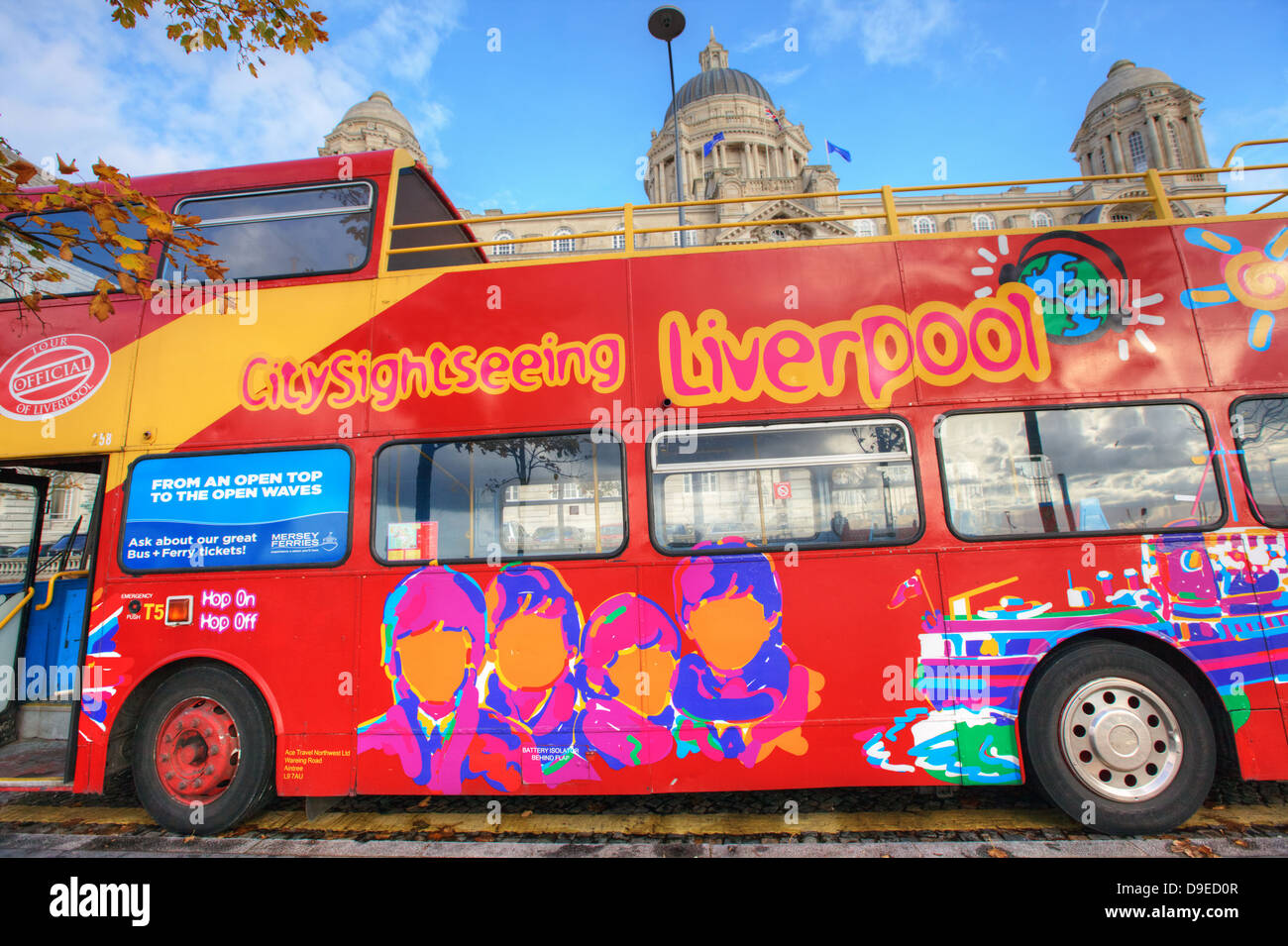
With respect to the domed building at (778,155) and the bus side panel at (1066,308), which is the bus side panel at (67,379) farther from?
the domed building at (778,155)

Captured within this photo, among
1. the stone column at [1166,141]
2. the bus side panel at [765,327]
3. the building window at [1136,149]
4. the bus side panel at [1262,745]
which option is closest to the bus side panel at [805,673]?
the bus side panel at [765,327]

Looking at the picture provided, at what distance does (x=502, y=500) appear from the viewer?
4.12 m

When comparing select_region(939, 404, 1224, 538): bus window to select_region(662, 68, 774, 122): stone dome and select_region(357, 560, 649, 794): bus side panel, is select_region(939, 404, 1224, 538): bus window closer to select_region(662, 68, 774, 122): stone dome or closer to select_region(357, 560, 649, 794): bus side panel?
select_region(357, 560, 649, 794): bus side panel

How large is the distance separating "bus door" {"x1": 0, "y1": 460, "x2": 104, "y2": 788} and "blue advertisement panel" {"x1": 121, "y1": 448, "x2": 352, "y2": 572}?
4.31ft

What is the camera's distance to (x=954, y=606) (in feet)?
12.7

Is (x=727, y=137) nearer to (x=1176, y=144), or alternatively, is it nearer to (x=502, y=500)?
(x=1176, y=144)

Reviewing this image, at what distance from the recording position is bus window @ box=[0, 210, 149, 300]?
15.4ft

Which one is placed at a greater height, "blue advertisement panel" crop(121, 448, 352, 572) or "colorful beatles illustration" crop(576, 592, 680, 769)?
"blue advertisement panel" crop(121, 448, 352, 572)

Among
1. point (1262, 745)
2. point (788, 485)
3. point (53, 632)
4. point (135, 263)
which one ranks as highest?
point (135, 263)

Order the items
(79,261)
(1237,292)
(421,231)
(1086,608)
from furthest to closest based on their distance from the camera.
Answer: (421,231), (79,261), (1237,292), (1086,608)

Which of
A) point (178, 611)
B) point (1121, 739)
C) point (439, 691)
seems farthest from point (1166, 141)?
point (178, 611)

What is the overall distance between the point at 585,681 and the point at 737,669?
106 centimetres

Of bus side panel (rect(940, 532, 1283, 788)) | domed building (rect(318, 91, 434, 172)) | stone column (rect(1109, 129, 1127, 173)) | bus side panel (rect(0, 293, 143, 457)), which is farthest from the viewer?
stone column (rect(1109, 129, 1127, 173))

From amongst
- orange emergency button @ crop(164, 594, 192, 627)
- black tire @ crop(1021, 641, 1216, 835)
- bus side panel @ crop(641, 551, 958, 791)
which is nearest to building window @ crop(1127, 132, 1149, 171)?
black tire @ crop(1021, 641, 1216, 835)
